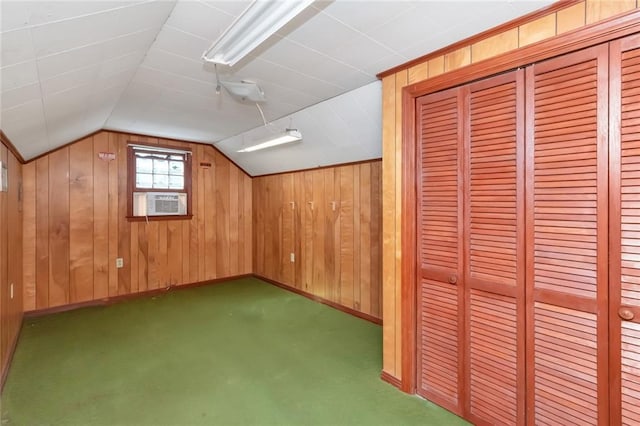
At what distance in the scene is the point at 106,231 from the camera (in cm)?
405

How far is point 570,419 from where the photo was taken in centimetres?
148

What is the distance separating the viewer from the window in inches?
167

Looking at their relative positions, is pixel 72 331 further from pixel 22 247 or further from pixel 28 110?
pixel 28 110

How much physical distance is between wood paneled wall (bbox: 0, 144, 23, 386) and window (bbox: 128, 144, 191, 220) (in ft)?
3.87

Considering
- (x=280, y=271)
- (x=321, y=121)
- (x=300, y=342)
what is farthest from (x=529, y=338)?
(x=280, y=271)

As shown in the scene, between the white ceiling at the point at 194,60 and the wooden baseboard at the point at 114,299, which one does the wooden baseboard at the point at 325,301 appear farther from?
the white ceiling at the point at 194,60

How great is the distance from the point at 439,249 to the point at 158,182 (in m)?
4.02

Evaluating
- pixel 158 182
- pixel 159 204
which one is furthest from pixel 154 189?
pixel 159 204

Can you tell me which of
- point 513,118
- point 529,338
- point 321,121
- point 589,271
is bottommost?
point 529,338

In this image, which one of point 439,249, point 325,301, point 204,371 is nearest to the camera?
point 439,249

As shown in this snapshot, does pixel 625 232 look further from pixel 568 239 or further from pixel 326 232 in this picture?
pixel 326 232

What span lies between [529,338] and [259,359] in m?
1.94

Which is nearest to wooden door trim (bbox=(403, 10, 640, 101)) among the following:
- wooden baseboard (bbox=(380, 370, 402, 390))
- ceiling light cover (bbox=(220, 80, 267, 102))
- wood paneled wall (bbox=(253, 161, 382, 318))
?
ceiling light cover (bbox=(220, 80, 267, 102))

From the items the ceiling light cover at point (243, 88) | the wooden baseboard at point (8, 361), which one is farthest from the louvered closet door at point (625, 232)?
the wooden baseboard at point (8, 361)
